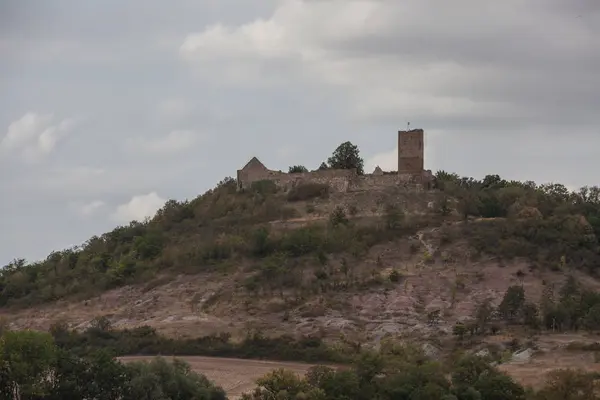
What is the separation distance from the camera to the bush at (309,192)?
7456cm

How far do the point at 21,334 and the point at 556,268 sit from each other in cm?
3257

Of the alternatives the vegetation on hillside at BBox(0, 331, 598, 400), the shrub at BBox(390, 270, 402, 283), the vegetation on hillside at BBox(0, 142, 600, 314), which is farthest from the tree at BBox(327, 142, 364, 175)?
the vegetation on hillside at BBox(0, 331, 598, 400)

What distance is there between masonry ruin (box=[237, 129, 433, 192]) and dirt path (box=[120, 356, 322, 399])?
2325 centimetres

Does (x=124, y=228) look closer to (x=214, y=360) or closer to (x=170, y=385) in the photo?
(x=214, y=360)

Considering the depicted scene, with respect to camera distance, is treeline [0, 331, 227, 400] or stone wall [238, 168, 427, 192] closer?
treeline [0, 331, 227, 400]

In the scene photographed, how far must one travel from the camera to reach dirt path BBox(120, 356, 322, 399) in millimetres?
48106

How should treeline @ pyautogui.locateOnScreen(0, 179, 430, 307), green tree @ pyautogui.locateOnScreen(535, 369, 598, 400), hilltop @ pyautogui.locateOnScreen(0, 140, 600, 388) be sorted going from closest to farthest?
green tree @ pyautogui.locateOnScreen(535, 369, 598, 400)
hilltop @ pyautogui.locateOnScreen(0, 140, 600, 388)
treeline @ pyautogui.locateOnScreen(0, 179, 430, 307)

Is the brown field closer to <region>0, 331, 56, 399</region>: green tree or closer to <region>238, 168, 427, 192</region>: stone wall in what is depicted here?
<region>0, 331, 56, 399</region>: green tree

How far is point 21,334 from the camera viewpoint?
4350 centimetres

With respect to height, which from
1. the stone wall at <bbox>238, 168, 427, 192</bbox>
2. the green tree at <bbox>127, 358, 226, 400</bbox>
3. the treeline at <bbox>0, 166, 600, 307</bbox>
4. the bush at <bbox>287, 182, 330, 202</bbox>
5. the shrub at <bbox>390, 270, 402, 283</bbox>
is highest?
the stone wall at <bbox>238, 168, 427, 192</bbox>

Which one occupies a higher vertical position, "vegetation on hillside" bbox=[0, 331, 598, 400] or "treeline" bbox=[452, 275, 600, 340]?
"treeline" bbox=[452, 275, 600, 340]

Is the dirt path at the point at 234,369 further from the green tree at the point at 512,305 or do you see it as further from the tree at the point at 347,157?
the tree at the point at 347,157

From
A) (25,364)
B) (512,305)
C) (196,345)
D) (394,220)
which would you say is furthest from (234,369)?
(394,220)

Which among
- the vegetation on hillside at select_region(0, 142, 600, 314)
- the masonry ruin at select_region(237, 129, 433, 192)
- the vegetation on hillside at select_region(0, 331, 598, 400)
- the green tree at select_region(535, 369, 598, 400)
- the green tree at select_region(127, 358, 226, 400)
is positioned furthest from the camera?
the masonry ruin at select_region(237, 129, 433, 192)
